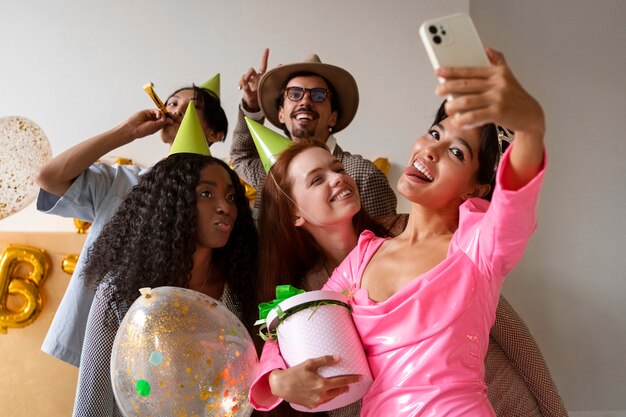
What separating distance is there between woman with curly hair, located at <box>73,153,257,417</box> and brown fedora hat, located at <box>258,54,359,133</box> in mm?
593

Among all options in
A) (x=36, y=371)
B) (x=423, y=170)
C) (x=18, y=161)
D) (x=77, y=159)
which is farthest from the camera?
(x=36, y=371)

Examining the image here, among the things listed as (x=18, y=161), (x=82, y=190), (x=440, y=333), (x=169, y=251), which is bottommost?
(x=440, y=333)

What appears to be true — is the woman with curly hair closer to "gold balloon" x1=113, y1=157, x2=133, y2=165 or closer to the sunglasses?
the sunglasses

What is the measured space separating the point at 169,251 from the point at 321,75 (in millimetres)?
922

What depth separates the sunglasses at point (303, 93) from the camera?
2.03m

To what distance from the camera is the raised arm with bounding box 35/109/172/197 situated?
1.76 metres

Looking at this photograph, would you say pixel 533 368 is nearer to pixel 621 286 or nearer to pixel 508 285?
pixel 508 285

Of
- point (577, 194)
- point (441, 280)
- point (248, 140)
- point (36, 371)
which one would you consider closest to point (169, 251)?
point (441, 280)

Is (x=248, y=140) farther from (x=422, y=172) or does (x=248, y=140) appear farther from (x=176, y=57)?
(x=422, y=172)

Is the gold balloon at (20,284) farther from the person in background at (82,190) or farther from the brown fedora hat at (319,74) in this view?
the brown fedora hat at (319,74)

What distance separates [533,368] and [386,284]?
0.43 m

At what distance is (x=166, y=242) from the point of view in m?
1.44

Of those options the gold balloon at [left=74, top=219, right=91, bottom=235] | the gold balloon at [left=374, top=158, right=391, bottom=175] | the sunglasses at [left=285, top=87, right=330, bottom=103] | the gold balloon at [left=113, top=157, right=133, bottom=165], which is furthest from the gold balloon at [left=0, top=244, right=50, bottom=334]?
the gold balloon at [left=374, top=158, right=391, bottom=175]

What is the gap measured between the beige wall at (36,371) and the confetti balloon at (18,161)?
63 cm
